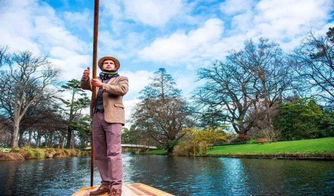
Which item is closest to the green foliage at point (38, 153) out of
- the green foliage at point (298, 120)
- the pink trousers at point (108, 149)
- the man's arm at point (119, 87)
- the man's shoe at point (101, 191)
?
the green foliage at point (298, 120)

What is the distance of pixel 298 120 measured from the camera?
82.3ft

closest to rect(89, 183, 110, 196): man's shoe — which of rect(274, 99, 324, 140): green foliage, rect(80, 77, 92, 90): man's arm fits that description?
rect(80, 77, 92, 90): man's arm

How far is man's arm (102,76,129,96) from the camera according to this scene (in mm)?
3396

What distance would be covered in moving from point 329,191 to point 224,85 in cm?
2799

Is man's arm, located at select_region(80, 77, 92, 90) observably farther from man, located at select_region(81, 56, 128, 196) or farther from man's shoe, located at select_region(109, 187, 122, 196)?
man's shoe, located at select_region(109, 187, 122, 196)

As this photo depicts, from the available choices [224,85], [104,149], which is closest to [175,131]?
[224,85]

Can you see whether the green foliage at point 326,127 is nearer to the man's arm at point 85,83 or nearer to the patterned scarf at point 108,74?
the patterned scarf at point 108,74

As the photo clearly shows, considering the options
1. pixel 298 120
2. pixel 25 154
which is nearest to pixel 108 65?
pixel 25 154

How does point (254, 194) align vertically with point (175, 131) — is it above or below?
below

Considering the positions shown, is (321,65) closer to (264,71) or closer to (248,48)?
(264,71)

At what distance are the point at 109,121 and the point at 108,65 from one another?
2.84ft

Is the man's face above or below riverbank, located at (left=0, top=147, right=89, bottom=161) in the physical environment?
above

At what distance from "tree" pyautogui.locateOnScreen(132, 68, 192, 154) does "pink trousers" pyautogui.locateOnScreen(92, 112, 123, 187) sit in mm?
31147

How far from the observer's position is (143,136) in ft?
124
